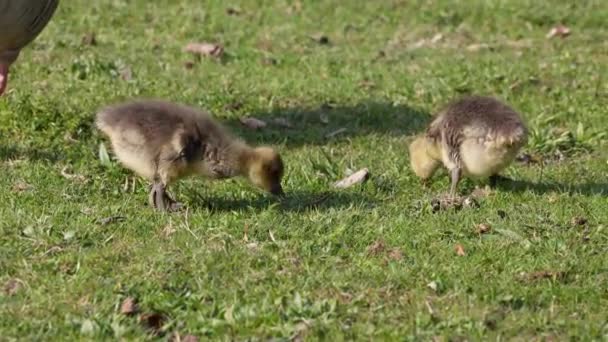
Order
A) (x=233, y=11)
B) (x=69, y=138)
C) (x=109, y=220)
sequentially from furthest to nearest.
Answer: (x=233, y=11) < (x=69, y=138) < (x=109, y=220)

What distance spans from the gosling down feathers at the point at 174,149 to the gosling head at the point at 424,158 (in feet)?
4.03

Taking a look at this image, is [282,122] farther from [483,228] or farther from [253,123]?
[483,228]

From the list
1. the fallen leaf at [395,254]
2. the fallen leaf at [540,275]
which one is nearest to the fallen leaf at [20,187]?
the fallen leaf at [395,254]

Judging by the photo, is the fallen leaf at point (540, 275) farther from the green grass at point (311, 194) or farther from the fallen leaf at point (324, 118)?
the fallen leaf at point (324, 118)

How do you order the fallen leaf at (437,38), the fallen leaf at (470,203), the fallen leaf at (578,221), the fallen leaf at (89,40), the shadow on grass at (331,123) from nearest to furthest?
1. the fallen leaf at (578,221)
2. the fallen leaf at (470,203)
3. the shadow on grass at (331,123)
4. the fallen leaf at (89,40)
5. the fallen leaf at (437,38)

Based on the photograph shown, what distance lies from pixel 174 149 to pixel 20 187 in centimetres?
122

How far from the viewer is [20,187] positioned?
8.32 meters

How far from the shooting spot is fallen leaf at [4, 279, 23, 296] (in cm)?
642

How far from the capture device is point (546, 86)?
12062 millimetres

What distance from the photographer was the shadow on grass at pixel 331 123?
10492mm

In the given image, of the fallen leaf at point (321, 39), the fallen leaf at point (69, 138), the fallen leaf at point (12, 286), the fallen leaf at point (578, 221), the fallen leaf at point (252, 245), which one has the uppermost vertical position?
the fallen leaf at point (578, 221)

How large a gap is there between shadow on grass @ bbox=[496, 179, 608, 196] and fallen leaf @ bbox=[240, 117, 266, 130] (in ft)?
8.16

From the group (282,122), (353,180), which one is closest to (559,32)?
(282,122)

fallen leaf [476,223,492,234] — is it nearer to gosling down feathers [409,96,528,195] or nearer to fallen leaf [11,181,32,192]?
gosling down feathers [409,96,528,195]
